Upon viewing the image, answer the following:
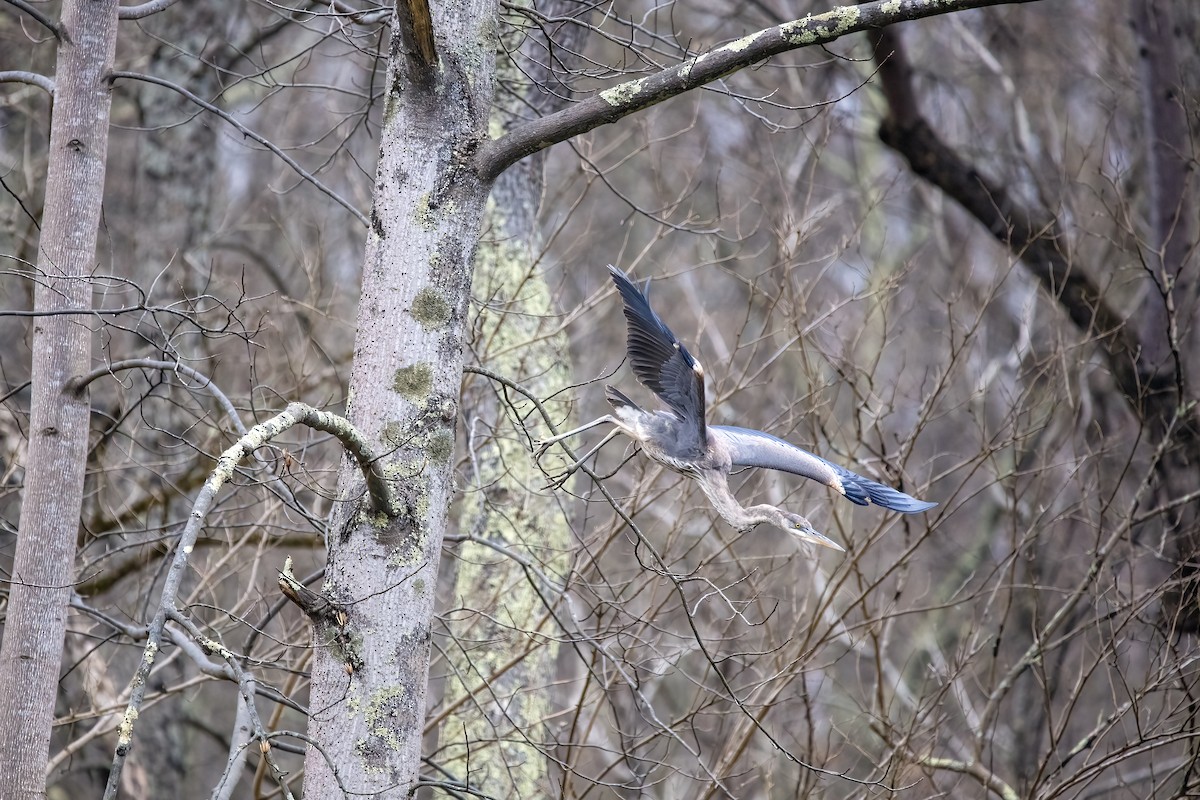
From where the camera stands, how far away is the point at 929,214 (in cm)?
1108

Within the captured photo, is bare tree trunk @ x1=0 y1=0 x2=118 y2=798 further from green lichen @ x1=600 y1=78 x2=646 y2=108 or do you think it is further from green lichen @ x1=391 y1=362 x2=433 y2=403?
green lichen @ x1=600 y1=78 x2=646 y2=108

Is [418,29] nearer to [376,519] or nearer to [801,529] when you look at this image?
[376,519]

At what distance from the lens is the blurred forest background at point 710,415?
4.44 meters

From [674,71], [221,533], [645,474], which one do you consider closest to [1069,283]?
[645,474]

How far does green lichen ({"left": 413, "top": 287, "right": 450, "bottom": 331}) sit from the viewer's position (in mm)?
3057

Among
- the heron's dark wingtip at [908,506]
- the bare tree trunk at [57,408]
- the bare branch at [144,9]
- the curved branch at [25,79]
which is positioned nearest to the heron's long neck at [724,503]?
the heron's dark wingtip at [908,506]

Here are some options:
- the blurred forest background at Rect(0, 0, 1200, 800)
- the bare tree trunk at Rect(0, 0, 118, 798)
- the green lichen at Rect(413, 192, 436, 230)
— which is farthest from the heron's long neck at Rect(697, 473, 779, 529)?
the bare tree trunk at Rect(0, 0, 118, 798)

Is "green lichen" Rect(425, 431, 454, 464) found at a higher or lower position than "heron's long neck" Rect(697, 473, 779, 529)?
higher

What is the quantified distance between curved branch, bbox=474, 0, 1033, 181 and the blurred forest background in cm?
46

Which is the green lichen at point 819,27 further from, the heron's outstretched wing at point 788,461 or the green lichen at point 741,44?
the heron's outstretched wing at point 788,461

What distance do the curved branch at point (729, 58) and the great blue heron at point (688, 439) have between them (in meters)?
0.47

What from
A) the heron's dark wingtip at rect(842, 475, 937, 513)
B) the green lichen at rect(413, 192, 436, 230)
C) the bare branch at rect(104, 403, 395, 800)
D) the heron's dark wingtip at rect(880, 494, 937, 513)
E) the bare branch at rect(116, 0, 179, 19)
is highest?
the bare branch at rect(116, 0, 179, 19)

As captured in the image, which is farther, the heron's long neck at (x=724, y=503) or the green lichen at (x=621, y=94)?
the heron's long neck at (x=724, y=503)

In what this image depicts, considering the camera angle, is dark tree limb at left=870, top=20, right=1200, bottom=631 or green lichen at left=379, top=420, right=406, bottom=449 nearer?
green lichen at left=379, top=420, right=406, bottom=449
